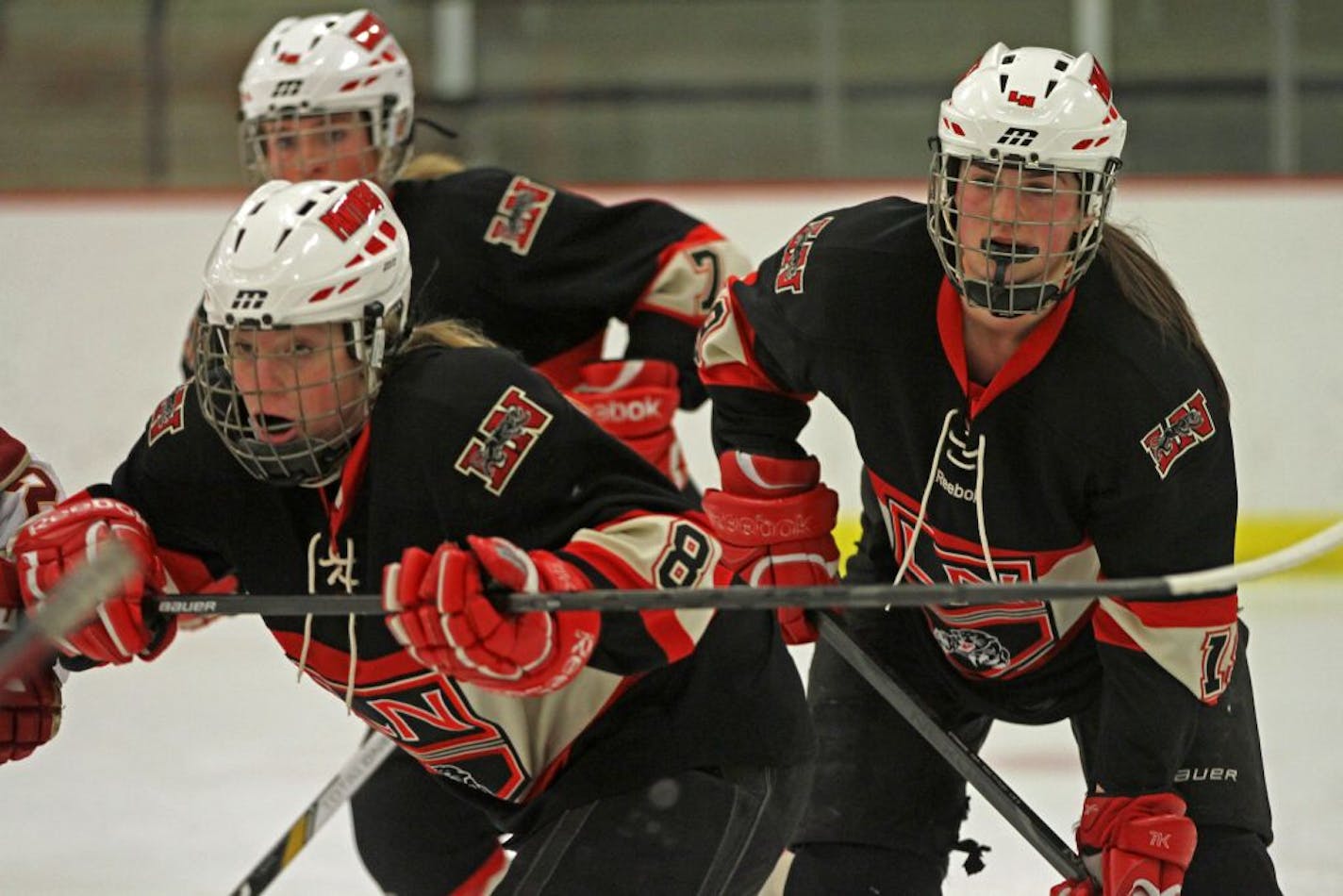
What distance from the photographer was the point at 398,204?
2998 mm

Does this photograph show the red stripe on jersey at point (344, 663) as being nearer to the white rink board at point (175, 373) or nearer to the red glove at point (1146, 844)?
the red glove at point (1146, 844)

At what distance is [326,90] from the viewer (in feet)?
9.55

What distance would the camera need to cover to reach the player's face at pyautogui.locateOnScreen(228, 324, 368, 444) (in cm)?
187

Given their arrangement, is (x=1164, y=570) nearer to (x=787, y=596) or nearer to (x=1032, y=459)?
(x=1032, y=459)

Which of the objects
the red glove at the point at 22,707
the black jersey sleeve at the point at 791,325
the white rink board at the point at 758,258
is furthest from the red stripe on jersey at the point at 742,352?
the white rink board at the point at 758,258

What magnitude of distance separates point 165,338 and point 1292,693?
9.42 feet

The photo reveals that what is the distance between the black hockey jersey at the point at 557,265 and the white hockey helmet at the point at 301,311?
92 cm

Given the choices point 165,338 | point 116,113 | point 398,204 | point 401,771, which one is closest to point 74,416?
point 165,338

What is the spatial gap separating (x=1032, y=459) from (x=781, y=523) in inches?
17.0

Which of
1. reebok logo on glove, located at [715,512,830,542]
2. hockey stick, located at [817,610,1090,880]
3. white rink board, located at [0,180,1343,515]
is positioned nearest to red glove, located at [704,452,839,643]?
reebok logo on glove, located at [715,512,830,542]

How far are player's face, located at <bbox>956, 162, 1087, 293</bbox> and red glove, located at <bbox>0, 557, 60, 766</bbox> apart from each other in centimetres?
103

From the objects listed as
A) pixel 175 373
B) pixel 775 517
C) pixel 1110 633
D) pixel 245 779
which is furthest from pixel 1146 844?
pixel 175 373

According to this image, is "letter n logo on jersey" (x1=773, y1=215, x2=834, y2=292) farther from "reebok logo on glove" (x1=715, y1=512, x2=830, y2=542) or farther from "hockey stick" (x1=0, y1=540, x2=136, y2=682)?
"hockey stick" (x1=0, y1=540, x2=136, y2=682)

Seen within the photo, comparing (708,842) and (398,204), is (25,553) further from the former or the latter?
(398,204)
